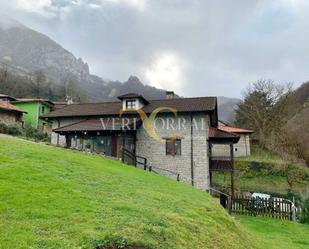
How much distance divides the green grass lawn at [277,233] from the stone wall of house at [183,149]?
7616 mm

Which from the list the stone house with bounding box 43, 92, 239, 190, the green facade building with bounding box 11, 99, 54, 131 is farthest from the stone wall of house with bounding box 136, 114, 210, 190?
the green facade building with bounding box 11, 99, 54, 131

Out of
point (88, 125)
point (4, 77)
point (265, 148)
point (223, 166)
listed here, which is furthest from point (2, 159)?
point (4, 77)

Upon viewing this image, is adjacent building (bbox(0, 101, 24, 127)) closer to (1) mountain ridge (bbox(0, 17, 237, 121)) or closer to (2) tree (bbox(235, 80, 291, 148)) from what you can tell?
(2) tree (bbox(235, 80, 291, 148))

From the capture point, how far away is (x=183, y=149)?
89.0 ft

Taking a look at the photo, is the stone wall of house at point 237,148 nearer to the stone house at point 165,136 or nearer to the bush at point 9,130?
the stone house at point 165,136

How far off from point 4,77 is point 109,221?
71.9 metres

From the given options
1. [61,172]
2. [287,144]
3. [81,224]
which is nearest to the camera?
[81,224]

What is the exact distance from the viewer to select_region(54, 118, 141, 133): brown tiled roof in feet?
88.1

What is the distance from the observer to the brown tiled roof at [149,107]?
1088 inches

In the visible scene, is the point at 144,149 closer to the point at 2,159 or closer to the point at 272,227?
the point at 272,227

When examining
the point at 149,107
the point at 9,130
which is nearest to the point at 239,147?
the point at 149,107

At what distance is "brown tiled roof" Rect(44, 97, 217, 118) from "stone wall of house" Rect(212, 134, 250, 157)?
55.1 ft

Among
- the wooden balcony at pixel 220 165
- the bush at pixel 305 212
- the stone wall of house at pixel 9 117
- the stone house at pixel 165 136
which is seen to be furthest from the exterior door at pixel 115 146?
the stone wall of house at pixel 9 117

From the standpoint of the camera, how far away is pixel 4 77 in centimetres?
7125
